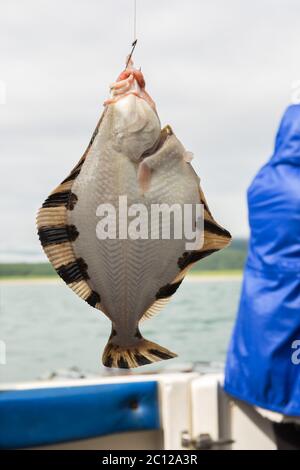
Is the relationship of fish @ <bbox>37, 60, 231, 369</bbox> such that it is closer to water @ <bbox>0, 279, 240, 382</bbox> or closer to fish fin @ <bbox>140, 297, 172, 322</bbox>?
fish fin @ <bbox>140, 297, 172, 322</bbox>

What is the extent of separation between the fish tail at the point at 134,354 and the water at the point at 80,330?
1647 cm

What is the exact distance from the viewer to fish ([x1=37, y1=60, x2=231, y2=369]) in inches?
82.8

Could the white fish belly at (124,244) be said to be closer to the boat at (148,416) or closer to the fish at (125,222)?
the fish at (125,222)

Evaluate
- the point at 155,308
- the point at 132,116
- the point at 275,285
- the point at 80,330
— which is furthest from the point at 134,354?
the point at 80,330

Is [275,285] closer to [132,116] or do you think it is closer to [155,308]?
[155,308]

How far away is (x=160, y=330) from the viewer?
85.4 feet

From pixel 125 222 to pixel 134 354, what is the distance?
0.42 meters

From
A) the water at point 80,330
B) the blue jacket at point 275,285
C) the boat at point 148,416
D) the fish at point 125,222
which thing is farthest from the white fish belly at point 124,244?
the water at point 80,330

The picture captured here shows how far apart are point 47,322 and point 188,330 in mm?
6977

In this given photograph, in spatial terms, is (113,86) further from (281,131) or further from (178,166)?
(281,131)

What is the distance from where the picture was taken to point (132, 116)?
2.13 meters

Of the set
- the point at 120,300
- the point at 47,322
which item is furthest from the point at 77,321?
the point at 120,300
